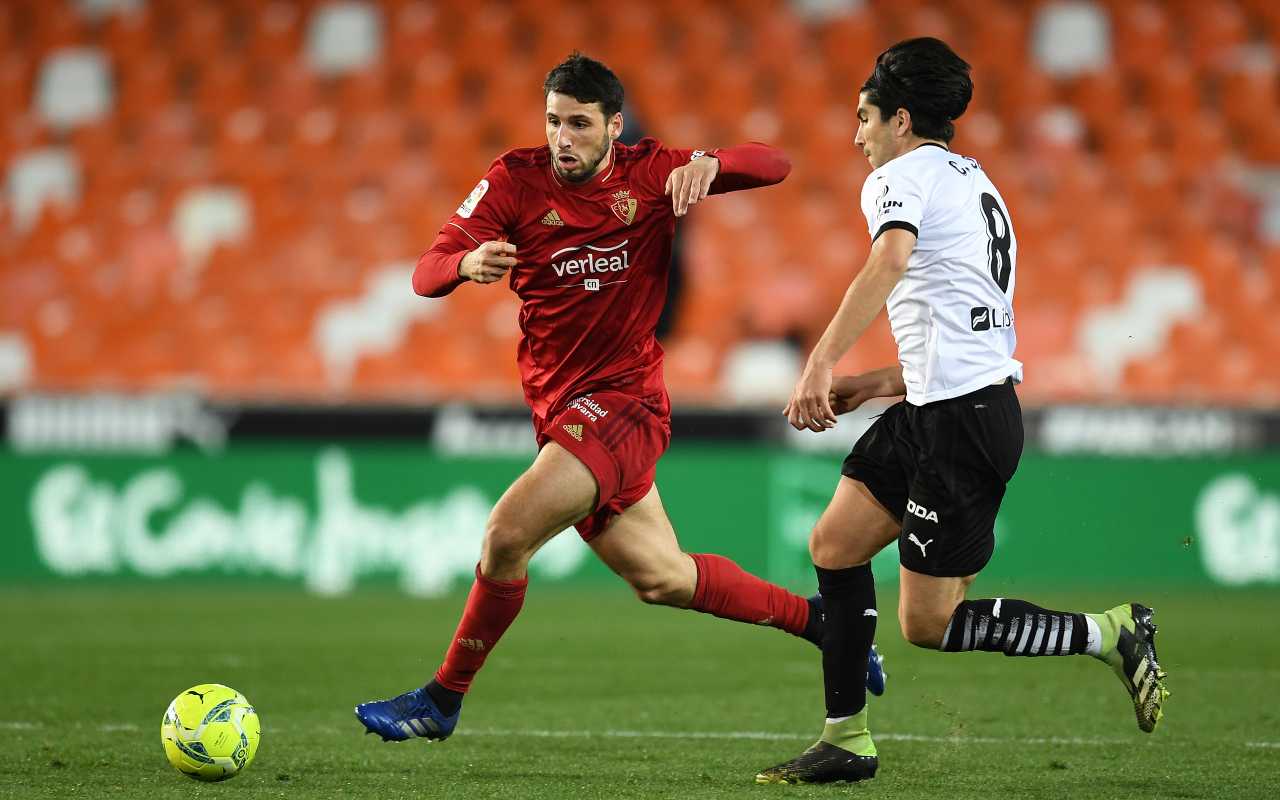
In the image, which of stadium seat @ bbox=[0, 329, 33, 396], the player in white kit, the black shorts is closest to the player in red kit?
the player in white kit

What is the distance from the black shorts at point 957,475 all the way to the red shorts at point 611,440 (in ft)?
2.85

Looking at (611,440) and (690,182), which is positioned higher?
(690,182)

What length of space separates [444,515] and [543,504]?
6.74m

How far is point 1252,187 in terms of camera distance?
14.7 meters

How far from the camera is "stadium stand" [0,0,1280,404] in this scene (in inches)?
532

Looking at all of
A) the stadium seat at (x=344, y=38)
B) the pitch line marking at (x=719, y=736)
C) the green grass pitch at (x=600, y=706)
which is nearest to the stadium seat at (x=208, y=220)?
the stadium seat at (x=344, y=38)

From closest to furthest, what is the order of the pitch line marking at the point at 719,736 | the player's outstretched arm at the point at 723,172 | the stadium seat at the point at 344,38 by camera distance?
the player's outstretched arm at the point at 723,172 → the pitch line marking at the point at 719,736 → the stadium seat at the point at 344,38

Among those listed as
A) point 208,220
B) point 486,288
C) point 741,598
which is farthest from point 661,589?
point 208,220

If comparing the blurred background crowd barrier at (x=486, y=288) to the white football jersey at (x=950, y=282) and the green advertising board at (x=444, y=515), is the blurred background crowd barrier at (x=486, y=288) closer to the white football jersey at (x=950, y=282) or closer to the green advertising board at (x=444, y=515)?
the green advertising board at (x=444, y=515)

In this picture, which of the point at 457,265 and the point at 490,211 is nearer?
the point at 457,265

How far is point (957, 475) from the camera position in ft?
15.5

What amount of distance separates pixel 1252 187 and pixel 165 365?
909 centimetres

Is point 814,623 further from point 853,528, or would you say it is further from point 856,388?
point 856,388

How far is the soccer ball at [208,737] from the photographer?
189 inches
